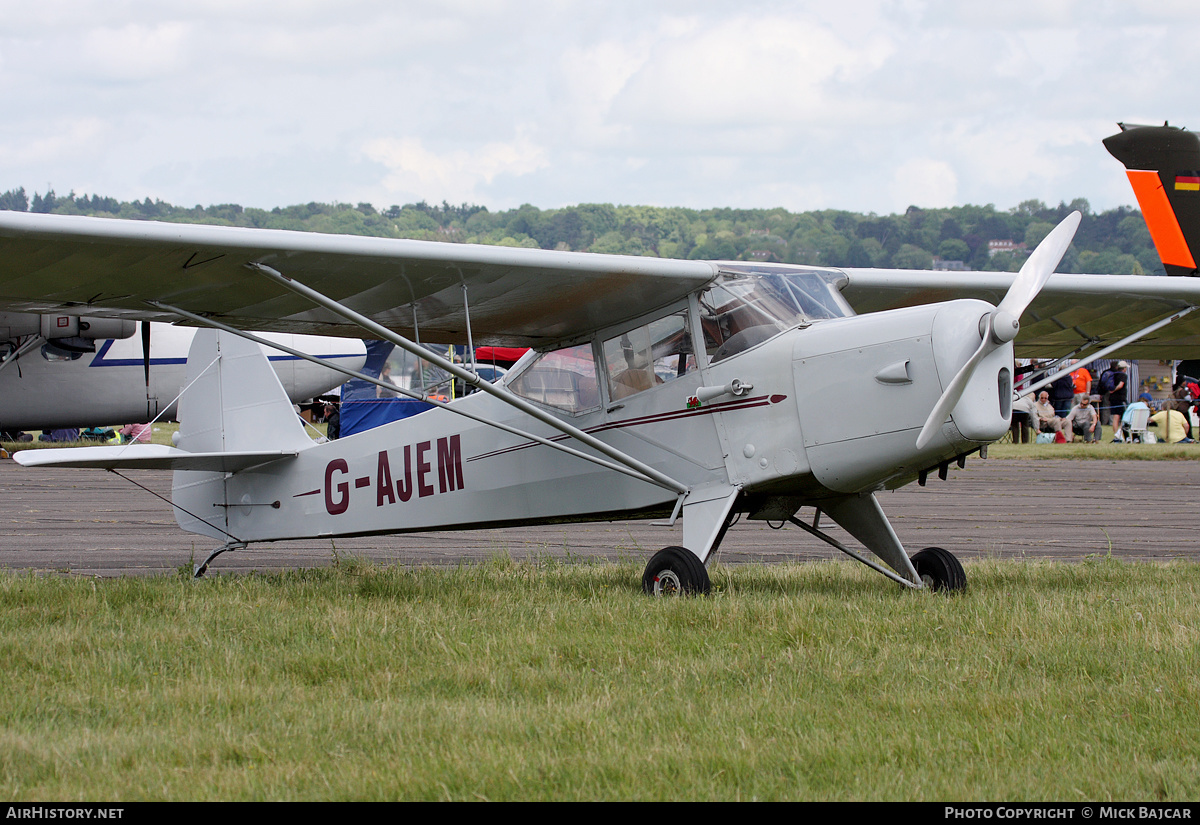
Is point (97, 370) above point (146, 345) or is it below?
below

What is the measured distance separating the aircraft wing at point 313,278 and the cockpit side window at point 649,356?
16cm

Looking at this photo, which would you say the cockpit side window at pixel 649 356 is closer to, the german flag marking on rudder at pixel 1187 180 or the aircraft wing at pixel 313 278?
the aircraft wing at pixel 313 278

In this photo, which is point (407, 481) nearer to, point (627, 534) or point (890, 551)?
point (890, 551)

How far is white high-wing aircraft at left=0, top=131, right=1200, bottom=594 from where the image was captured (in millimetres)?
6391

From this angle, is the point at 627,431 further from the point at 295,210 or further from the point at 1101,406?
the point at 295,210

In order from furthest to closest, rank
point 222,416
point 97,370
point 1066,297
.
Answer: point 97,370 < point 222,416 < point 1066,297

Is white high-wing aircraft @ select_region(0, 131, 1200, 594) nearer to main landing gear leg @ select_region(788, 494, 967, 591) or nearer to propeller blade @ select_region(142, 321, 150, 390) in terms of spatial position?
main landing gear leg @ select_region(788, 494, 967, 591)

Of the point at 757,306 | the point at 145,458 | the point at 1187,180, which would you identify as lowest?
the point at 145,458

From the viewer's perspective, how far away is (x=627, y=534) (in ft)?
42.7

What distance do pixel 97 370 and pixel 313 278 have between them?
17.2 meters

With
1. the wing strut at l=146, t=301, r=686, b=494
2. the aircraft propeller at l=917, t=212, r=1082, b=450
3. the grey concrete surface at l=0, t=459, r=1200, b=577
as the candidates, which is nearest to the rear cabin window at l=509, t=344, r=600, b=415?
the wing strut at l=146, t=301, r=686, b=494

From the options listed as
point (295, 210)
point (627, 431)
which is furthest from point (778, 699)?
point (295, 210)

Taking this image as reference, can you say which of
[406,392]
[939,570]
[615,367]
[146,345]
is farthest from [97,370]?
[939,570]

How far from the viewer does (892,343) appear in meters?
6.45
